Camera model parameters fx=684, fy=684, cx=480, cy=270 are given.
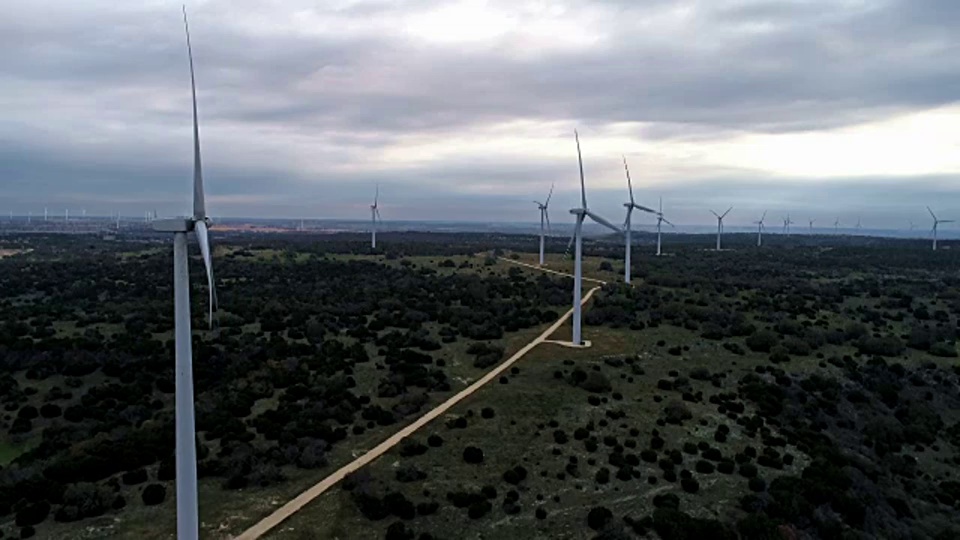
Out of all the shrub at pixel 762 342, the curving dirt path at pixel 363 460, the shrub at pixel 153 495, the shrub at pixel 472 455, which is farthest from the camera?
the shrub at pixel 762 342

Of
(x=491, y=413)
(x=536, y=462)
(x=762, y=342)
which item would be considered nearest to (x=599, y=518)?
(x=536, y=462)

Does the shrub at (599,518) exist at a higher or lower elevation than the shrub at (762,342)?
lower

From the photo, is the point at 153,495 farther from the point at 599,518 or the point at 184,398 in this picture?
the point at 599,518

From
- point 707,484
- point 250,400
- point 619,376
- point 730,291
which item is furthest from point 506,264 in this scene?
point 707,484

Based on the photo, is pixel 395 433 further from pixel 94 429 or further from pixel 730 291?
pixel 730 291

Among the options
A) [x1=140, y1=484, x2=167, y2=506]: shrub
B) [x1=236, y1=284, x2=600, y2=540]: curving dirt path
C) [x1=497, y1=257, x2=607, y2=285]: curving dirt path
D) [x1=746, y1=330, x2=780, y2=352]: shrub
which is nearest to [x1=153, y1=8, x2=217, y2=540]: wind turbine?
[x1=236, y1=284, x2=600, y2=540]: curving dirt path

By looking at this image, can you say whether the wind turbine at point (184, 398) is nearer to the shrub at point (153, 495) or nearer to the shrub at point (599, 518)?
the shrub at point (153, 495)

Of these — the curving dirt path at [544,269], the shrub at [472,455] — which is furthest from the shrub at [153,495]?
the curving dirt path at [544,269]

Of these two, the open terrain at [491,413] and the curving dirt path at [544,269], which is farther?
the curving dirt path at [544,269]
